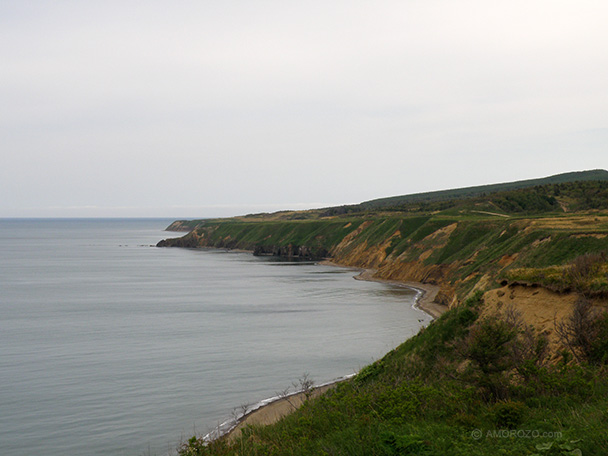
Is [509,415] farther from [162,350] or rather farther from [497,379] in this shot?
[162,350]

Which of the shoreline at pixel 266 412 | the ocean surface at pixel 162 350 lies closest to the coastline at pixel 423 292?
the ocean surface at pixel 162 350

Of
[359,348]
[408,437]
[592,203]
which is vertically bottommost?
[359,348]

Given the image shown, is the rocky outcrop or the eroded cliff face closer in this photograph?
the eroded cliff face

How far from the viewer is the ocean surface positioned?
23.7 meters

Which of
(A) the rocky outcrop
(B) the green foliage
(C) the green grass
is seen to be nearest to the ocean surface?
(C) the green grass

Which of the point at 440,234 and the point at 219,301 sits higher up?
the point at 440,234

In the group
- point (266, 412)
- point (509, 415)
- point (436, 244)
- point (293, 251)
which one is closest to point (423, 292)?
point (436, 244)

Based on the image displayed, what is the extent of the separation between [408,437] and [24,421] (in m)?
19.6

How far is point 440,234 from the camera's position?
8106 centimetres

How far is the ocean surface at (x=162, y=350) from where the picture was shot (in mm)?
23734

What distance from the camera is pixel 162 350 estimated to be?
123 feet

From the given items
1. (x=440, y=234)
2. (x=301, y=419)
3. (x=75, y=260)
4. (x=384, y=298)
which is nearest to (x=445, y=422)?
(x=301, y=419)

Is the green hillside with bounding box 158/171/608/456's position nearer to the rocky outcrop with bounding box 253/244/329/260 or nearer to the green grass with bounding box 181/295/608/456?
the green grass with bounding box 181/295/608/456

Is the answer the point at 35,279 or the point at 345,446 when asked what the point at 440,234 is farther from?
the point at 345,446
